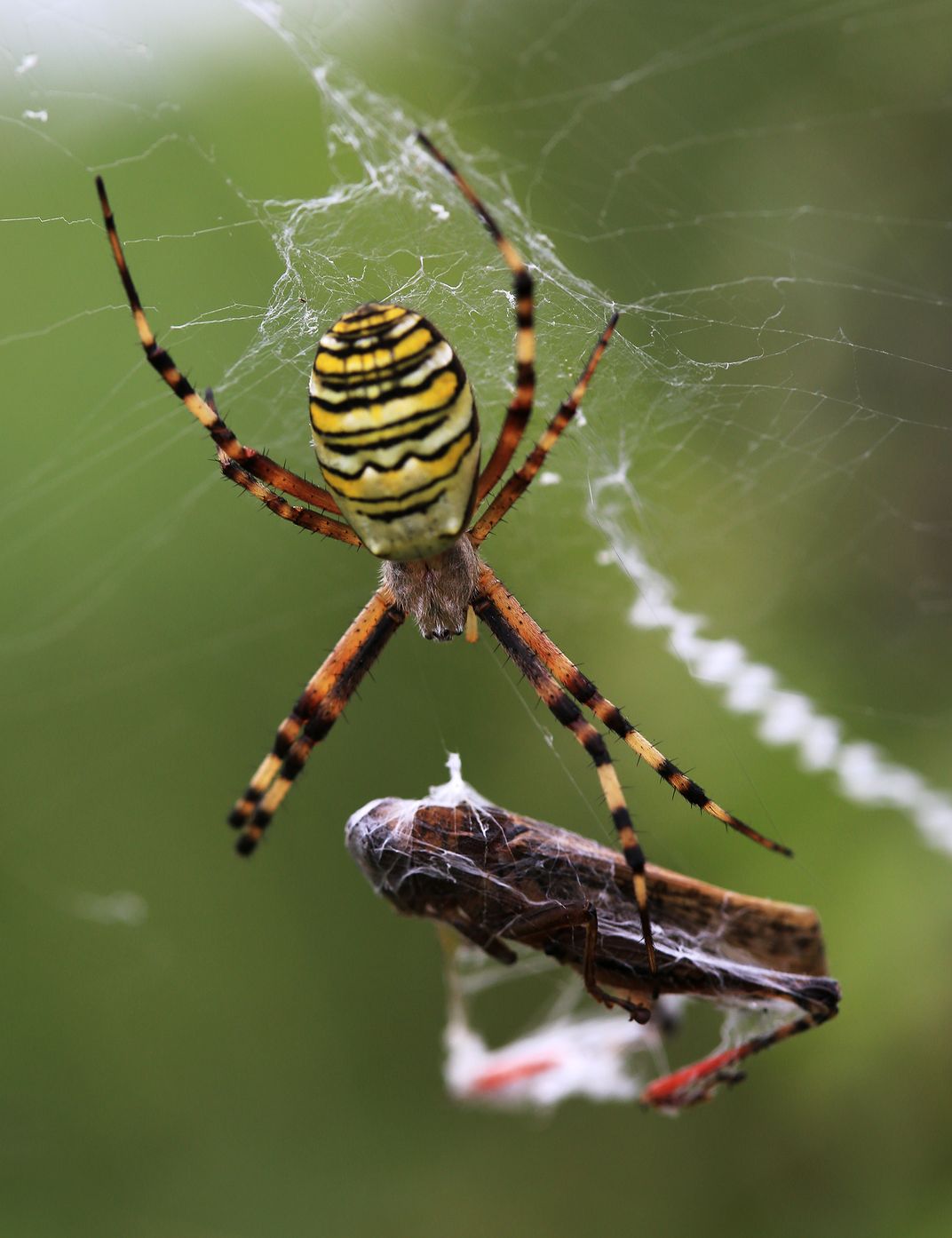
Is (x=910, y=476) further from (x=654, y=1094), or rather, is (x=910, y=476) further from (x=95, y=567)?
(x=95, y=567)

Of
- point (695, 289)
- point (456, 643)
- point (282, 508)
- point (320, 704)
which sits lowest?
point (320, 704)

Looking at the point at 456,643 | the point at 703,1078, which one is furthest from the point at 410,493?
the point at 456,643

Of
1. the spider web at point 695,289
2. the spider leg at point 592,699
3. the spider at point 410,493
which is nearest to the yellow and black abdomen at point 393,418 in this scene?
the spider at point 410,493

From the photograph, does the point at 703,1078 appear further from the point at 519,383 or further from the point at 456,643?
the point at 456,643

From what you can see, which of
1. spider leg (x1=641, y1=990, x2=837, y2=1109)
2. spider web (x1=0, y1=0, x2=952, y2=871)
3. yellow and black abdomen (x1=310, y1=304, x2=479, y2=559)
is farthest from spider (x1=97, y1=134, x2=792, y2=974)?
spider web (x1=0, y1=0, x2=952, y2=871)

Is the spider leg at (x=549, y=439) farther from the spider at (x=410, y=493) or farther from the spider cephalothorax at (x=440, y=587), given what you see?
the spider cephalothorax at (x=440, y=587)

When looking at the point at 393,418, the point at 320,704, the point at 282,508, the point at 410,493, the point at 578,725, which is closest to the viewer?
the point at 393,418

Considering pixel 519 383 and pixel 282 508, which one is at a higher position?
pixel 519 383
